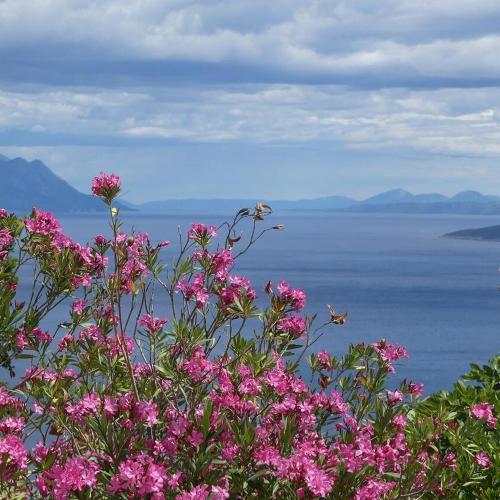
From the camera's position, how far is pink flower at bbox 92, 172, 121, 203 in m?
5.03

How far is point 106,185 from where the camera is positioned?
504 cm

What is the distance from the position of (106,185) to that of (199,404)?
1.36 m

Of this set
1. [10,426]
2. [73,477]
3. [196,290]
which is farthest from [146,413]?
[196,290]

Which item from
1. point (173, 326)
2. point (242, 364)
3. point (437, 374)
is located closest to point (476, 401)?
point (242, 364)

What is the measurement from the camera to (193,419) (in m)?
4.45

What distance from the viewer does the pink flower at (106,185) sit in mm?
5027

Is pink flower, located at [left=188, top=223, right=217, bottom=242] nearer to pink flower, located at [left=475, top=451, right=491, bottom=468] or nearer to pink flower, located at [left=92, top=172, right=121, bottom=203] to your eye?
pink flower, located at [left=92, top=172, right=121, bottom=203]

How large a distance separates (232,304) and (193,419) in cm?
82

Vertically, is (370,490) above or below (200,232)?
below

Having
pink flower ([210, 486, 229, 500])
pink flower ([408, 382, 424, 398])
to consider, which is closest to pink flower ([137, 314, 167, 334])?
pink flower ([210, 486, 229, 500])

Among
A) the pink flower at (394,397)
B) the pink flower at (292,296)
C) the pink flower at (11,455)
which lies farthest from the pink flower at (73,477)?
the pink flower at (394,397)

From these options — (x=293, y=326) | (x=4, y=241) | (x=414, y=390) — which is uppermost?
(x=4, y=241)

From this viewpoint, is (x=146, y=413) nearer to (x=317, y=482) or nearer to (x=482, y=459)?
(x=317, y=482)

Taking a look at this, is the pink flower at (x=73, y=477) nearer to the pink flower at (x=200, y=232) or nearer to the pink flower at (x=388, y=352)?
the pink flower at (x=200, y=232)
